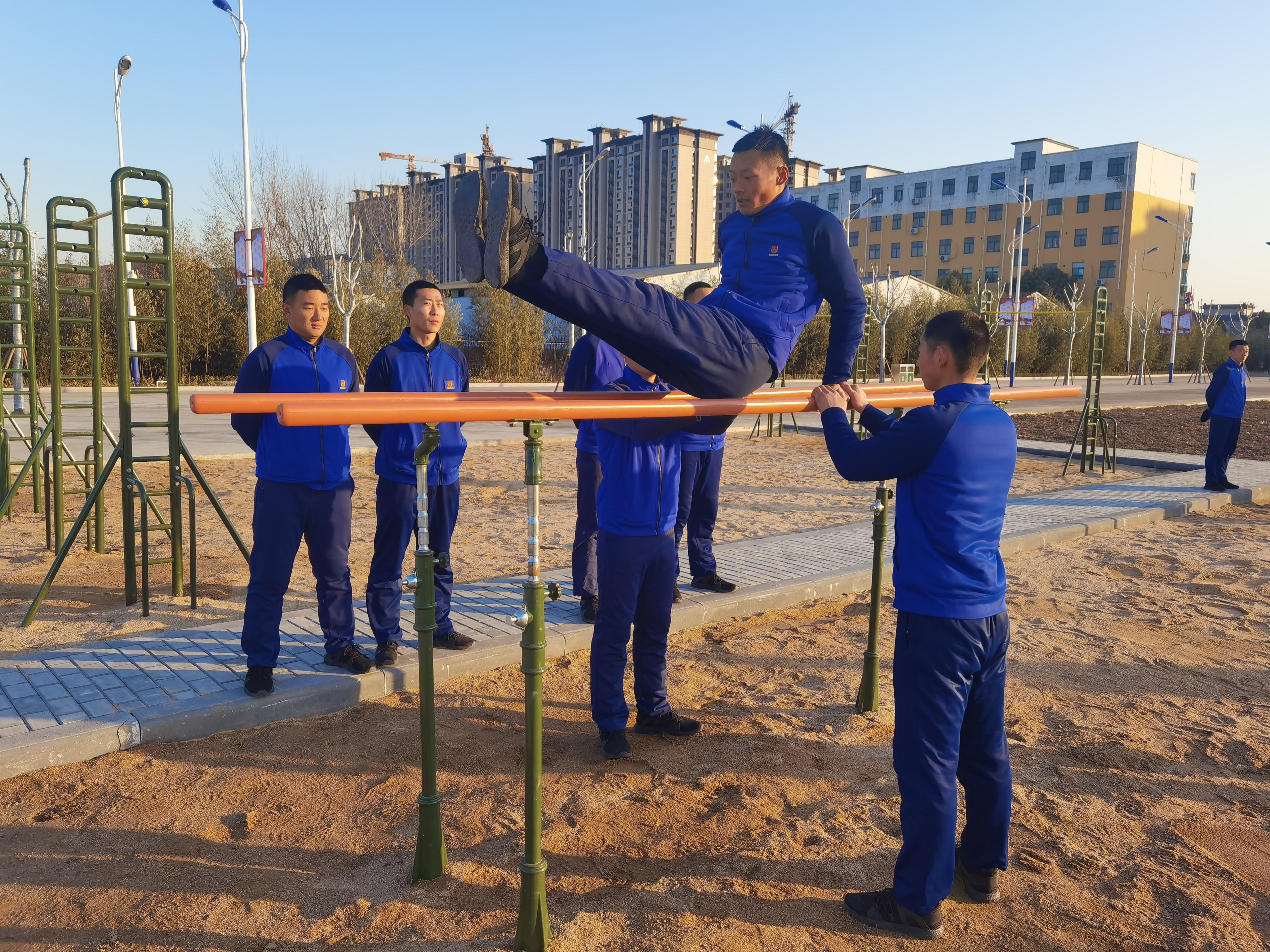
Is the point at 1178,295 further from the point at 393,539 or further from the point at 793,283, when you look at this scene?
the point at 393,539

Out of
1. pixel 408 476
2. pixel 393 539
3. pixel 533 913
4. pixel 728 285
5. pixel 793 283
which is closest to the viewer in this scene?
pixel 533 913

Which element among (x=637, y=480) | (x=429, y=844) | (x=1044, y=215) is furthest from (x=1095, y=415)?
(x=1044, y=215)

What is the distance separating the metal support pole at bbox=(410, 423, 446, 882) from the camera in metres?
2.82

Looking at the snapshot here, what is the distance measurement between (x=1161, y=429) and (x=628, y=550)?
19694 millimetres

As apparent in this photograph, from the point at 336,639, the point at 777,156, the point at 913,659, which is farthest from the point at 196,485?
the point at 913,659

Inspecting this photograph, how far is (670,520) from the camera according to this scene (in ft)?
12.6

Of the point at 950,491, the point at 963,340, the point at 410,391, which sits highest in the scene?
the point at 963,340

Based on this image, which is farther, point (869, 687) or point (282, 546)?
point (869, 687)

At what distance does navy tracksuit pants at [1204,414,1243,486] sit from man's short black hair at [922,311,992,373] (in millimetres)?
10151

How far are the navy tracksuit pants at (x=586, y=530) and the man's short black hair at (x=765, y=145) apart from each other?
239 cm

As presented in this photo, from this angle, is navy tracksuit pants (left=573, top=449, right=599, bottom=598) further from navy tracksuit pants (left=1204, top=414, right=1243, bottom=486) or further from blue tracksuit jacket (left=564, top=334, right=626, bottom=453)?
navy tracksuit pants (left=1204, top=414, right=1243, bottom=486)

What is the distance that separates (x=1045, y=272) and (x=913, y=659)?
6994 cm

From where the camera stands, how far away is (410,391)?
4594mm

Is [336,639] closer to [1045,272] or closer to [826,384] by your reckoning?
[826,384]
